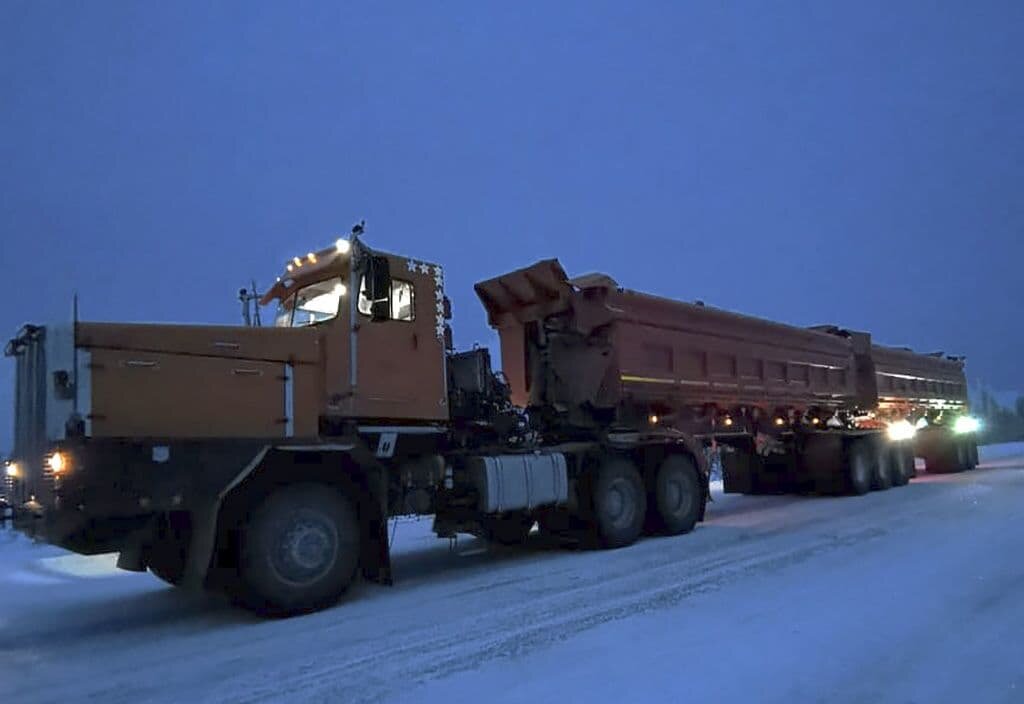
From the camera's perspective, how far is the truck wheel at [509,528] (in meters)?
10.2

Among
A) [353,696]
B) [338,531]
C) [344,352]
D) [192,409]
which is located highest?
[344,352]

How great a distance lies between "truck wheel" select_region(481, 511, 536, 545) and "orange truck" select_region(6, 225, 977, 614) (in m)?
0.06

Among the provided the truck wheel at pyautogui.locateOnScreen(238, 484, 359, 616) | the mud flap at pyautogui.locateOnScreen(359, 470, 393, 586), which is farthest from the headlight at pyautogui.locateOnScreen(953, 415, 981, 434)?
the truck wheel at pyautogui.locateOnScreen(238, 484, 359, 616)

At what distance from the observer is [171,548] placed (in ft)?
23.6

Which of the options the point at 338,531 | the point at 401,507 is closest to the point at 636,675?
the point at 338,531

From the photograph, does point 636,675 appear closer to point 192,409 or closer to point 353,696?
point 353,696

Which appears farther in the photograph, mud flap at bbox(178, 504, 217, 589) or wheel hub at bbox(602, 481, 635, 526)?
wheel hub at bbox(602, 481, 635, 526)

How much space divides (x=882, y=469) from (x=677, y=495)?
7.99m

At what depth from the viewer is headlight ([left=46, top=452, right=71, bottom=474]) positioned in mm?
6023

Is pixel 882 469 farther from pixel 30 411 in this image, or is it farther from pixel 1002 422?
pixel 1002 422

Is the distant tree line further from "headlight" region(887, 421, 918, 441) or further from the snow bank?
"headlight" region(887, 421, 918, 441)

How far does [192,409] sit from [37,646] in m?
2.21

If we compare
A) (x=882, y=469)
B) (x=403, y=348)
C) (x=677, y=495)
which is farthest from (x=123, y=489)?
(x=882, y=469)

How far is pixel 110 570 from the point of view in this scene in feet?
33.2
